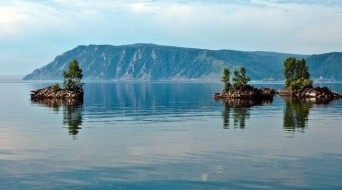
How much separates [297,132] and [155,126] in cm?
2313

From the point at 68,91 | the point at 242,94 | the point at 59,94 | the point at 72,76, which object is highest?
the point at 72,76

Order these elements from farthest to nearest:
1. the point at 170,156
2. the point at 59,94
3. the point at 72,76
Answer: the point at 72,76 → the point at 59,94 → the point at 170,156

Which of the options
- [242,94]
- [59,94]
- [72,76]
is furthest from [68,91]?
[242,94]

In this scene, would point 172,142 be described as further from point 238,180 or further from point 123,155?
point 238,180

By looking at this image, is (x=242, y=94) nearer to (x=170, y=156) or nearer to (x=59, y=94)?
(x=59, y=94)

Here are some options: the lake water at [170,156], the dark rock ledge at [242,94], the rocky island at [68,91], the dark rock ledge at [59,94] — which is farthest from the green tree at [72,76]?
the lake water at [170,156]

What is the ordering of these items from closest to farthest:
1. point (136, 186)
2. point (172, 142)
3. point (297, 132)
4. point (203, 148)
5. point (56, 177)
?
point (136, 186) → point (56, 177) → point (203, 148) → point (172, 142) → point (297, 132)

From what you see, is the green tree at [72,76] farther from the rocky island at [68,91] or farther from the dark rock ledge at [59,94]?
the dark rock ledge at [59,94]

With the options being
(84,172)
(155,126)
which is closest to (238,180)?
(84,172)

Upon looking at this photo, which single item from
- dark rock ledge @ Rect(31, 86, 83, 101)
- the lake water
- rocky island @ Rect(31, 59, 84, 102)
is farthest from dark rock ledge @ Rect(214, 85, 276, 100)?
the lake water

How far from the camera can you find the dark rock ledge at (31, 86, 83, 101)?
7094 inches

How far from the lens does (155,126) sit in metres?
81.8

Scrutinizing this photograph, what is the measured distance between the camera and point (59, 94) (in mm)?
183250

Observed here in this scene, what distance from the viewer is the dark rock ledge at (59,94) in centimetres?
18018
